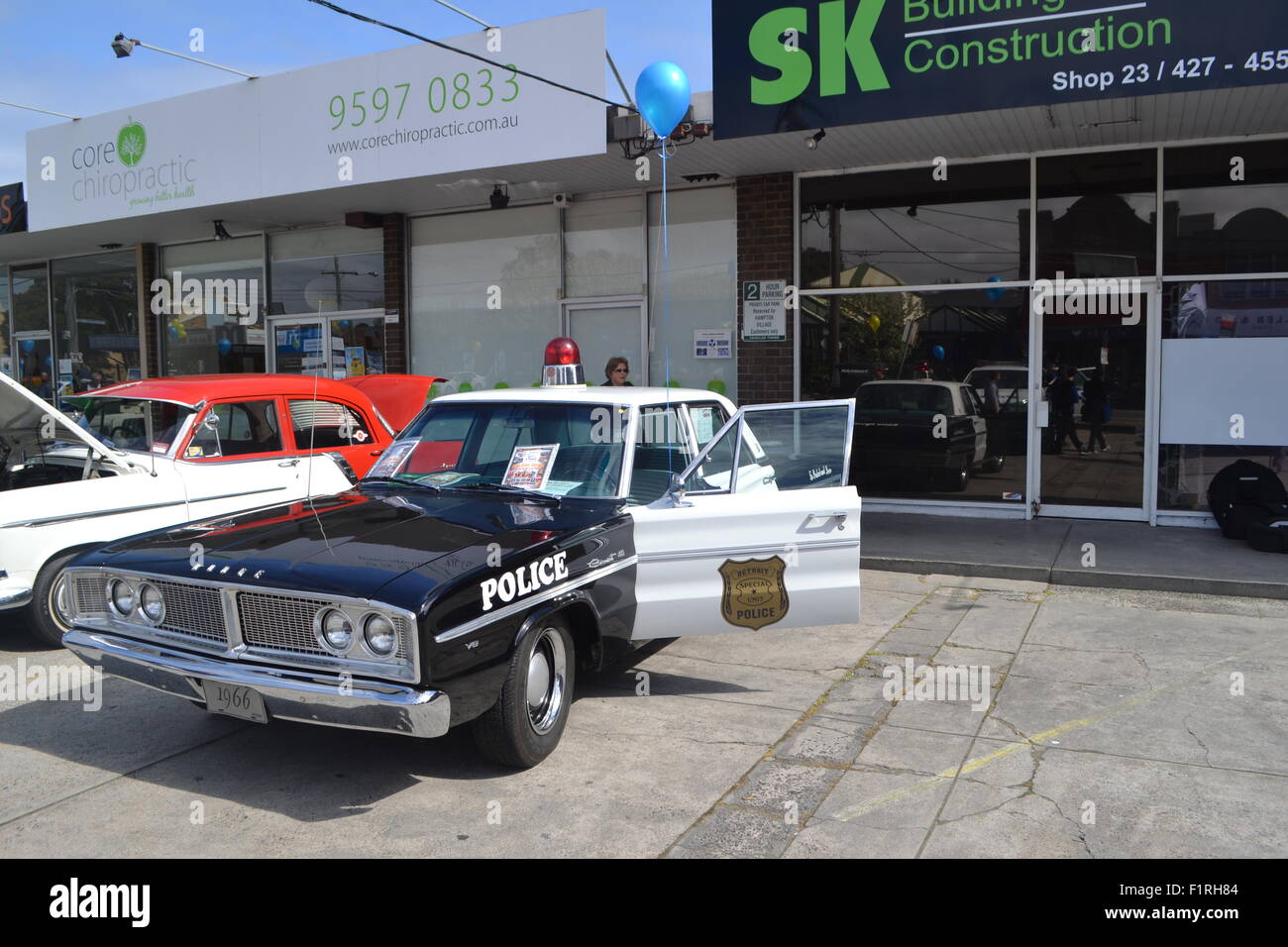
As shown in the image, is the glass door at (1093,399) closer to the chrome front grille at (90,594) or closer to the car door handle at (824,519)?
the car door handle at (824,519)

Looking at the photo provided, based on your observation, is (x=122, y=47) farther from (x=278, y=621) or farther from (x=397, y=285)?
(x=278, y=621)

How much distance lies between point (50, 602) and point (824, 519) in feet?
15.4

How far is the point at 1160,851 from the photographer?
3.76 metres

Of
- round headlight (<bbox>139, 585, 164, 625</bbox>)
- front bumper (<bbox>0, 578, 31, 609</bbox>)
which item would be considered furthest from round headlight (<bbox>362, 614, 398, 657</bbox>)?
front bumper (<bbox>0, 578, 31, 609</bbox>)

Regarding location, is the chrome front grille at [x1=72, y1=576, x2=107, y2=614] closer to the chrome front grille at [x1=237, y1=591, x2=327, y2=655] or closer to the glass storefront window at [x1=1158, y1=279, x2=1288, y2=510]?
the chrome front grille at [x1=237, y1=591, x2=327, y2=655]

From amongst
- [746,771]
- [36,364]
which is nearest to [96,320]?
[36,364]

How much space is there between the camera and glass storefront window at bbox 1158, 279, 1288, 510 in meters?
9.47

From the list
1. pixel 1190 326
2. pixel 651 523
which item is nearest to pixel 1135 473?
pixel 1190 326

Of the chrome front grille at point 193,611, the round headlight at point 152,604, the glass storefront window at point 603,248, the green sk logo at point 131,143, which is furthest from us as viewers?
the green sk logo at point 131,143

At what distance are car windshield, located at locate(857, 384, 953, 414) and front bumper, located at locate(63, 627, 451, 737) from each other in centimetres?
781

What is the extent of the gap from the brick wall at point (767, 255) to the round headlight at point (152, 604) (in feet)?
24.8

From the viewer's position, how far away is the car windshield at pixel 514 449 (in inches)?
212
